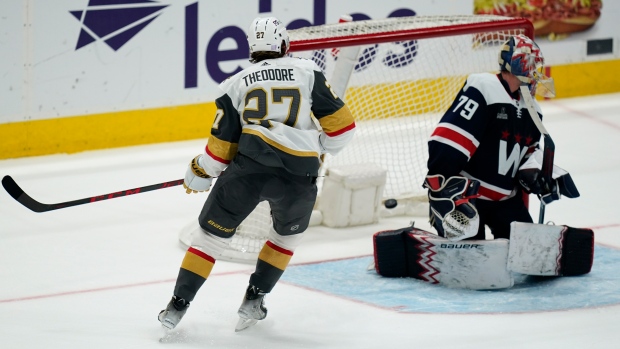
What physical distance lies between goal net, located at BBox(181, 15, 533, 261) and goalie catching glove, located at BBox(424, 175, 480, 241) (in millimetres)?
1046

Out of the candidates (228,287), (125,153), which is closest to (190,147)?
(125,153)

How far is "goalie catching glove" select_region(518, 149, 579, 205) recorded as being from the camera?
15.4ft

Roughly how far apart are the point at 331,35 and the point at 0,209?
5.80 feet

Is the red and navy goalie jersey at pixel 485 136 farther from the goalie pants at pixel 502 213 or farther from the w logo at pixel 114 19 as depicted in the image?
the w logo at pixel 114 19

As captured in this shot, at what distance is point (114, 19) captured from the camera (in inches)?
258

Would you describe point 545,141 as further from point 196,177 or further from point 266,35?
point 196,177

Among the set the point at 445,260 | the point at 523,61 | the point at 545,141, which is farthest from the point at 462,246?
the point at 523,61

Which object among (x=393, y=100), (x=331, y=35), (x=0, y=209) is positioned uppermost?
(x=331, y=35)

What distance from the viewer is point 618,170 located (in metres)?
6.56

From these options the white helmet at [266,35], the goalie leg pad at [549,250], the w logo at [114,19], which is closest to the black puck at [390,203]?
the goalie leg pad at [549,250]

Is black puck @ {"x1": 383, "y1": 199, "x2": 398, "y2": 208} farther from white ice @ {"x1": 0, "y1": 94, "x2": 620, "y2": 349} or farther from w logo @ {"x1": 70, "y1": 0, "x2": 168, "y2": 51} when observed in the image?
w logo @ {"x1": 70, "y1": 0, "x2": 168, "y2": 51}

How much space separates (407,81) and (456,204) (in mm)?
1691

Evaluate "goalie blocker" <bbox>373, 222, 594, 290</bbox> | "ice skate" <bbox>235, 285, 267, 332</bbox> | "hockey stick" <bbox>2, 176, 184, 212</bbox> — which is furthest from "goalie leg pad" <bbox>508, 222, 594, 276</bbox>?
"hockey stick" <bbox>2, 176, 184, 212</bbox>

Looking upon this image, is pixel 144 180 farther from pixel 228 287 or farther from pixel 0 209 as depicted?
pixel 228 287
